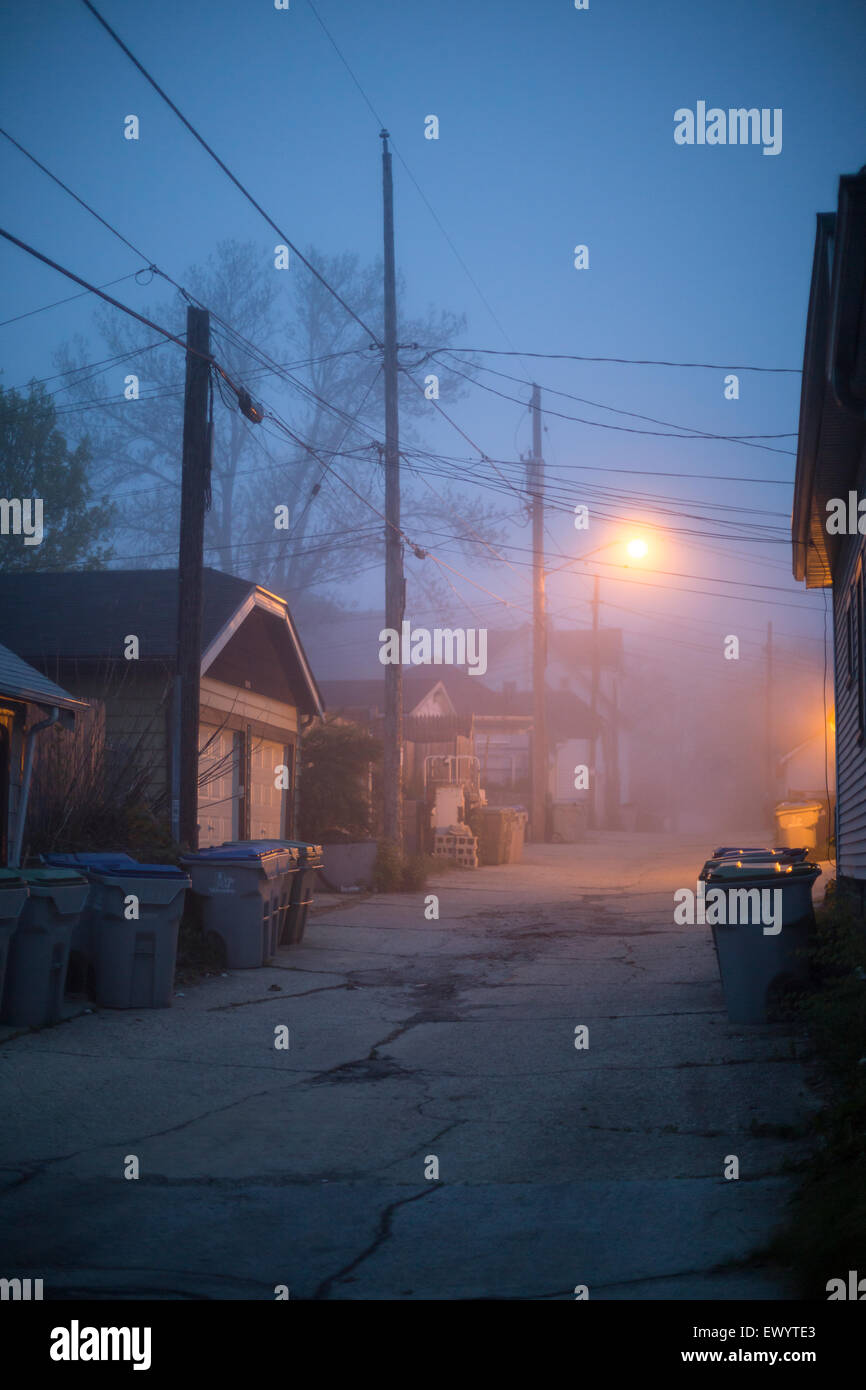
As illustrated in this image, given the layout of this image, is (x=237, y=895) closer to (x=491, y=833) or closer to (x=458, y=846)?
(x=458, y=846)

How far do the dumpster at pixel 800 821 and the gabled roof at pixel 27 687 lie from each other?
17131 millimetres

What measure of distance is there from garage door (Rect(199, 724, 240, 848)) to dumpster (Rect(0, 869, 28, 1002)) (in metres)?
8.80

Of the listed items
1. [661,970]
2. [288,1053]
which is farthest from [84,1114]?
[661,970]

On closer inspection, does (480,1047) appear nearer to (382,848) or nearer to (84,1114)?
(84,1114)

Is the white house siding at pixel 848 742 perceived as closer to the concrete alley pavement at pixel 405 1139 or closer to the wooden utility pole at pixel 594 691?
the concrete alley pavement at pixel 405 1139

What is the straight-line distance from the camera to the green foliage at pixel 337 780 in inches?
828

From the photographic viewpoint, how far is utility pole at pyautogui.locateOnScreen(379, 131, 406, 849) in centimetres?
1950

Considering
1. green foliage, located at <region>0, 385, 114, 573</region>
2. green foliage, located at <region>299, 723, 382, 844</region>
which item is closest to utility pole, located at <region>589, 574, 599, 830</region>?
green foliage, located at <region>0, 385, 114, 573</region>

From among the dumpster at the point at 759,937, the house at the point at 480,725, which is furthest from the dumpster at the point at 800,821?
the dumpster at the point at 759,937

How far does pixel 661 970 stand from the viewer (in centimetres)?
1101

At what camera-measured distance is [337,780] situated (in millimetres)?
21234

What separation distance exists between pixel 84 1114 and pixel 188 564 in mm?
7478

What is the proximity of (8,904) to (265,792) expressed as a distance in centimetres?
1268

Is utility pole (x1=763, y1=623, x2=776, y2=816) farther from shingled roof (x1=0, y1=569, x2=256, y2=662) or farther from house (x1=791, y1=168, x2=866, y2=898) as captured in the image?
house (x1=791, y1=168, x2=866, y2=898)
